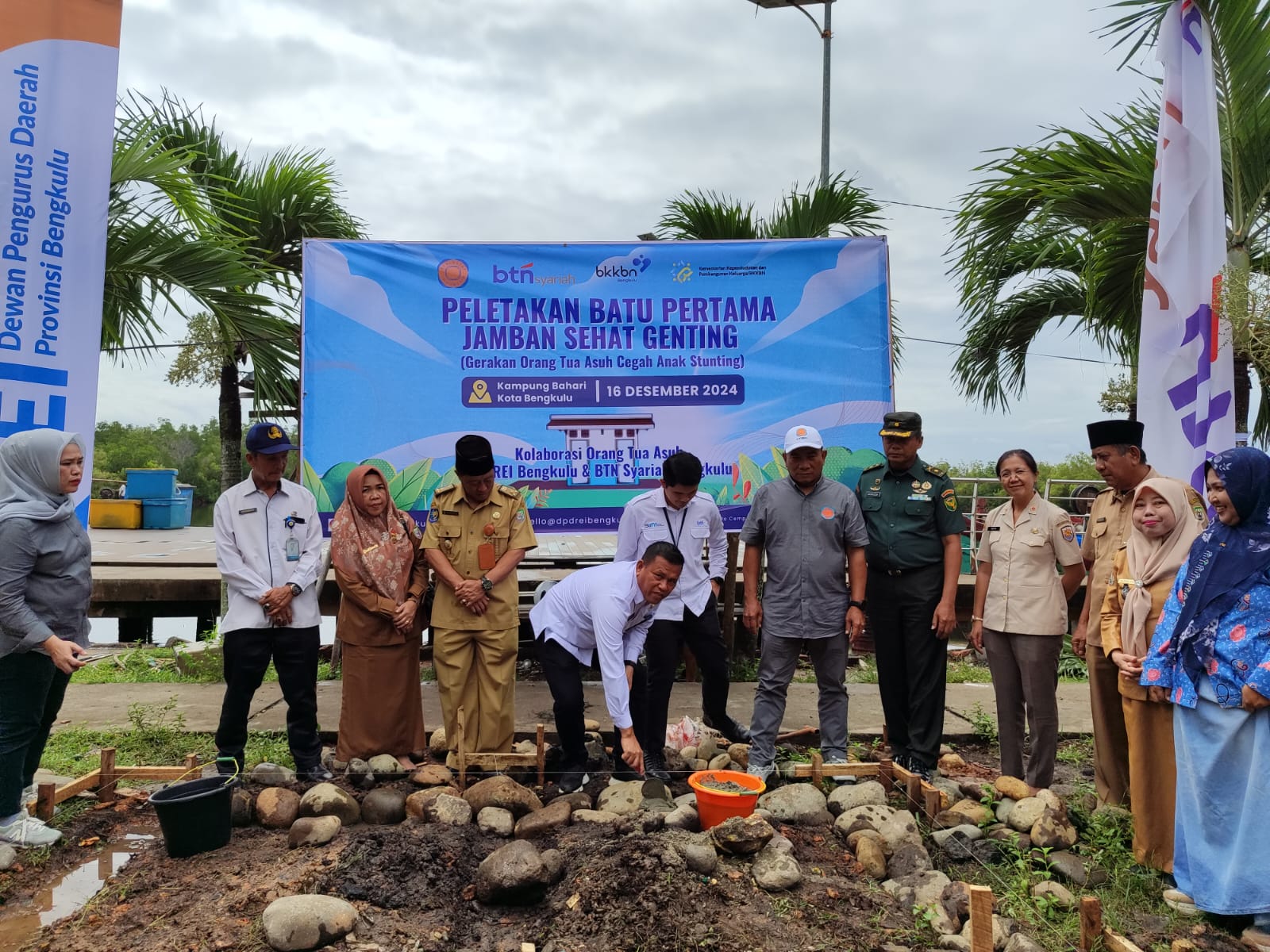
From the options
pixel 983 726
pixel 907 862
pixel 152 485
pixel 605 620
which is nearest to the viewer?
pixel 907 862

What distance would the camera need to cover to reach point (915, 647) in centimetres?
434

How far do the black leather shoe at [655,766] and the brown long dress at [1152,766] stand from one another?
1.93 m

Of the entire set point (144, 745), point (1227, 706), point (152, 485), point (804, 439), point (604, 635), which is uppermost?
point (152, 485)

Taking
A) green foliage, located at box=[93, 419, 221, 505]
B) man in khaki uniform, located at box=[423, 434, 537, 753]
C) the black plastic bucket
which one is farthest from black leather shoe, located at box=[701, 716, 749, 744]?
green foliage, located at box=[93, 419, 221, 505]

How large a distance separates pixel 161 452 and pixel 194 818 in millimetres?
44976

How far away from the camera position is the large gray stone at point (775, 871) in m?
3.09

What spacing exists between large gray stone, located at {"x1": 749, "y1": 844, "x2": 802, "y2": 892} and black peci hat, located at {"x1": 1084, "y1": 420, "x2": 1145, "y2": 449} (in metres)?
2.21

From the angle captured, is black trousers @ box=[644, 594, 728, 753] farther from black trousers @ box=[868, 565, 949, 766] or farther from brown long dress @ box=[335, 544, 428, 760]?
brown long dress @ box=[335, 544, 428, 760]

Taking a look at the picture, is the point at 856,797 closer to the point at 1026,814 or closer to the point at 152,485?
the point at 1026,814

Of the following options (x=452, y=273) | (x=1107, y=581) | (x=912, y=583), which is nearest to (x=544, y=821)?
(x=912, y=583)

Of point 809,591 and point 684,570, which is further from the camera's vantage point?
point 684,570

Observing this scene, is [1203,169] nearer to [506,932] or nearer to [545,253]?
[545,253]

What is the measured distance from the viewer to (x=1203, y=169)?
4445 millimetres

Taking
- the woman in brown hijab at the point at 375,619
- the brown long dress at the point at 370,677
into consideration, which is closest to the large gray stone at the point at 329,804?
the woman in brown hijab at the point at 375,619
